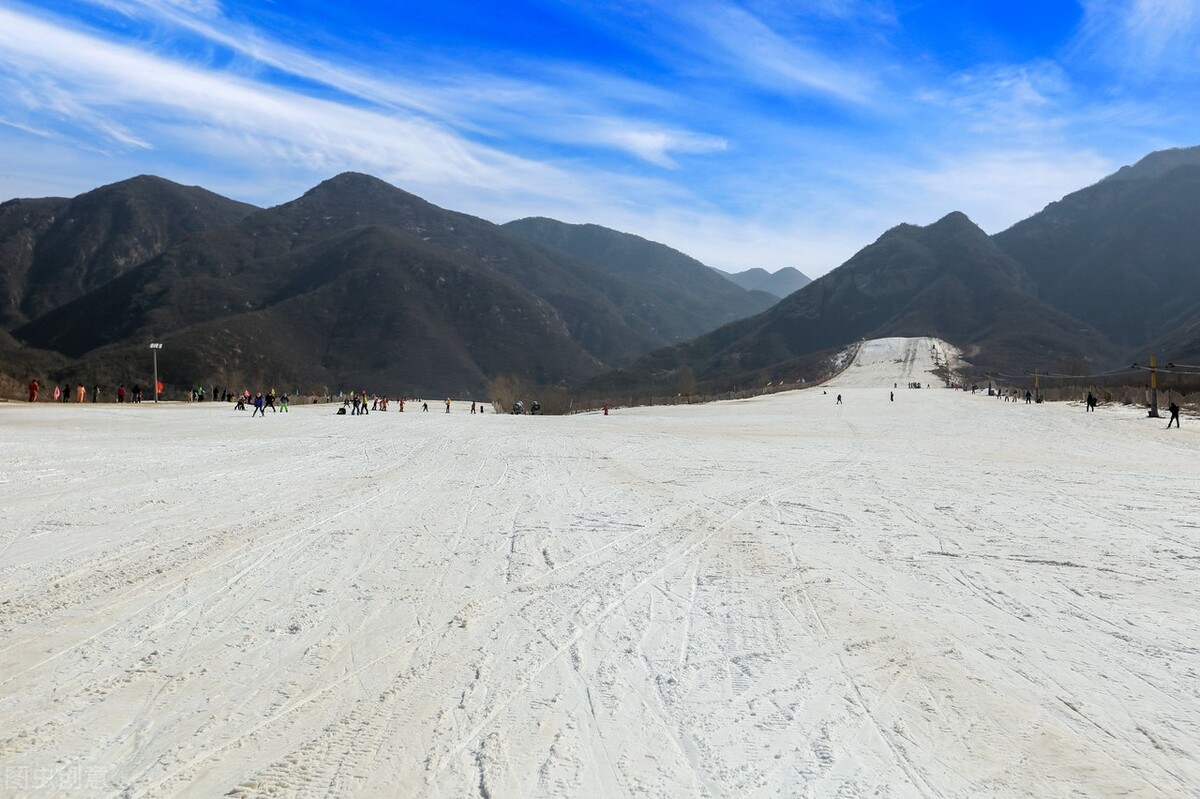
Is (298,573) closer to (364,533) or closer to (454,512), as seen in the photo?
(364,533)

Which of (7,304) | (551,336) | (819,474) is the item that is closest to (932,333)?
(551,336)

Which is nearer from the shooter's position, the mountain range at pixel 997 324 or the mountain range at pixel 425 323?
the mountain range at pixel 425 323

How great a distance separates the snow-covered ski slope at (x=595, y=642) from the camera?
3613 mm

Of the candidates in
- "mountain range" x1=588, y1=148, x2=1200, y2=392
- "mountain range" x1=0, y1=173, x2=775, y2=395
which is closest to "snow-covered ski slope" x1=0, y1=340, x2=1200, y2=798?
"mountain range" x1=0, y1=173, x2=775, y2=395

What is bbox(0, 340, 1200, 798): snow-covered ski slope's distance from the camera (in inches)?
142

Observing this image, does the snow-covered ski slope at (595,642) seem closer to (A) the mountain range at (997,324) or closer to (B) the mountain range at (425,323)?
(B) the mountain range at (425,323)

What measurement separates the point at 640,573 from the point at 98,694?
4093 mm

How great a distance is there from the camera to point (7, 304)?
604 ft

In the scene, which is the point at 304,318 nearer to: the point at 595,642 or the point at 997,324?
the point at 997,324

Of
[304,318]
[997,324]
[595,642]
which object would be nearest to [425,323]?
[304,318]

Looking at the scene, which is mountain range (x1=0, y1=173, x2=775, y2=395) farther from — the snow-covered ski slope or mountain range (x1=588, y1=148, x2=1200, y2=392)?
the snow-covered ski slope

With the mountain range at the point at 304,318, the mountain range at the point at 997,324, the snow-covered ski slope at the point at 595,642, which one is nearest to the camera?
the snow-covered ski slope at the point at 595,642

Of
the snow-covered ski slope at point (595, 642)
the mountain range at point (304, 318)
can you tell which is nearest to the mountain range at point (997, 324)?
the mountain range at point (304, 318)

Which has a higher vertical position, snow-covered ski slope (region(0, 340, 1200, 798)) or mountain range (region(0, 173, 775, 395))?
mountain range (region(0, 173, 775, 395))
